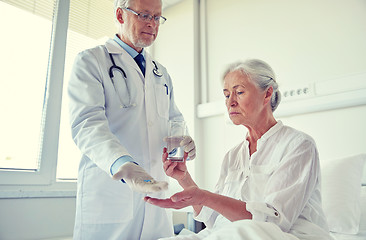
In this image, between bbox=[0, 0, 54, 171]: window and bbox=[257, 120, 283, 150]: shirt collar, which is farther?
bbox=[0, 0, 54, 171]: window

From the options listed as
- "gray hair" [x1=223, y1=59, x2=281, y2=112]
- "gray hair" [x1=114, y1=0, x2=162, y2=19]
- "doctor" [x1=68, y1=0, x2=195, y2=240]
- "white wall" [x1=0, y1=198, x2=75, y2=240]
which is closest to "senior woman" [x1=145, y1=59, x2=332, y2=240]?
"gray hair" [x1=223, y1=59, x2=281, y2=112]

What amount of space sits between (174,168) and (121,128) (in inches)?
11.4

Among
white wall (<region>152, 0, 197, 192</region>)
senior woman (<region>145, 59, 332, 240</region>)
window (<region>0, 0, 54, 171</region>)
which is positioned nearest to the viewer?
senior woman (<region>145, 59, 332, 240</region>)

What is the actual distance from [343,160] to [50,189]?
2003mm

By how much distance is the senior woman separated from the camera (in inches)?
37.9

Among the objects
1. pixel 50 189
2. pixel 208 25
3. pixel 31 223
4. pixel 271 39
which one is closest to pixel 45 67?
pixel 50 189

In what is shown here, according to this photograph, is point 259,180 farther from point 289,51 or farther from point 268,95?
point 289,51

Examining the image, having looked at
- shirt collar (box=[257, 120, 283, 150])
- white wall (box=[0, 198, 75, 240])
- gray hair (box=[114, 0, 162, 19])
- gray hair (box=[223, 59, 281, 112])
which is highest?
gray hair (box=[114, 0, 162, 19])

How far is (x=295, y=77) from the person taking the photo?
2287mm

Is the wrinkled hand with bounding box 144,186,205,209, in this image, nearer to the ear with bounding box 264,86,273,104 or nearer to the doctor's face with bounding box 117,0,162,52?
the ear with bounding box 264,86,273,104

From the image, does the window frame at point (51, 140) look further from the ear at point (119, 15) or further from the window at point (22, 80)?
the ear at point (119, 15)

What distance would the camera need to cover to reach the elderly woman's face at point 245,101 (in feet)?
4.34

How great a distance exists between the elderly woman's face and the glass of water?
284mm

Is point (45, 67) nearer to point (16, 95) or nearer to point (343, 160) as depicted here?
point (16, 95)
